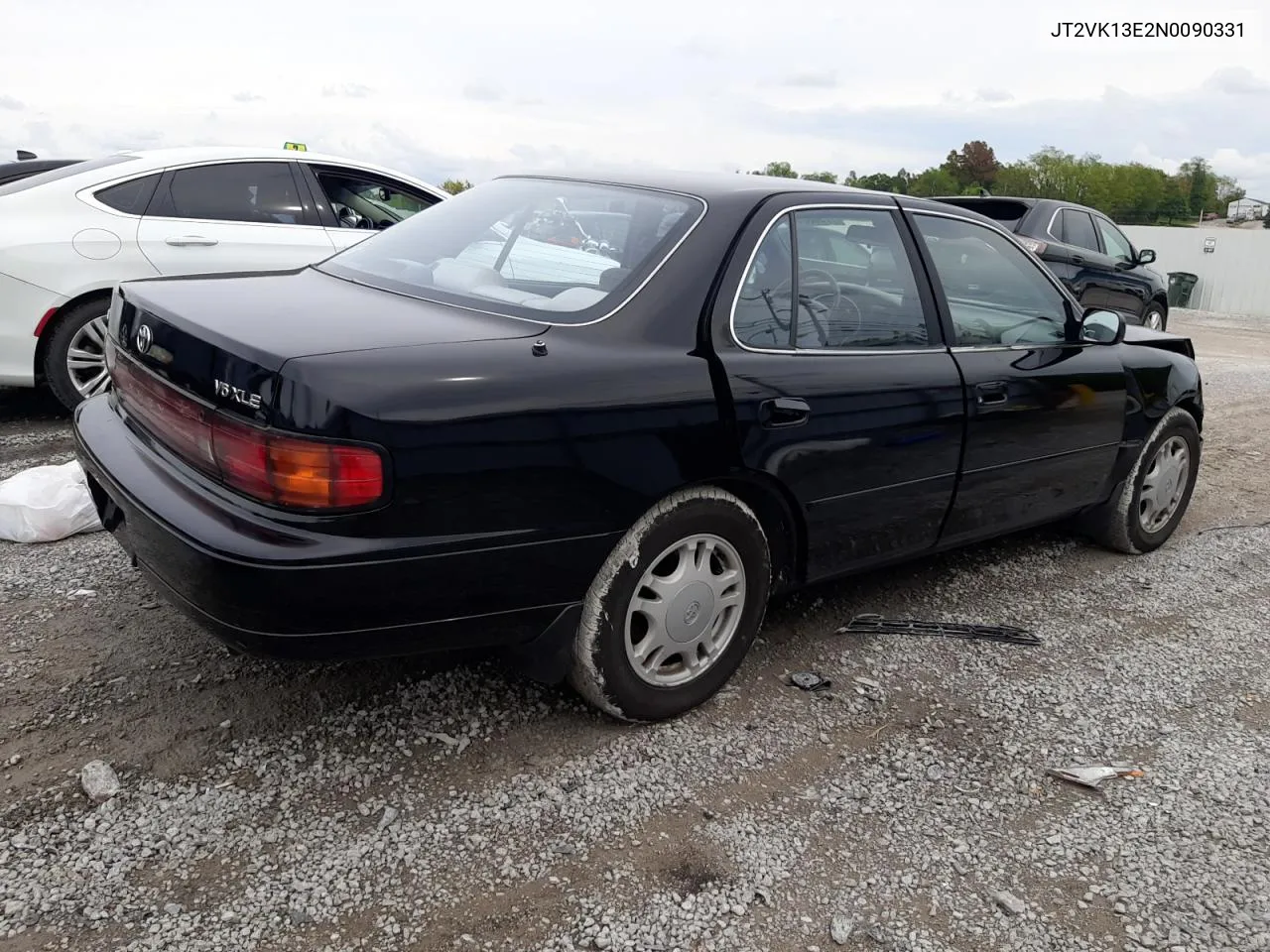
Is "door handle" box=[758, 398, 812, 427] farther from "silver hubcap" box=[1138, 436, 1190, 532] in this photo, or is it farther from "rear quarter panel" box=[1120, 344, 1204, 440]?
"silver hubcap" box=[1138, 436, 1190, 532]

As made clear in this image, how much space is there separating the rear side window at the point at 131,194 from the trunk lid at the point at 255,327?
10.0 ft

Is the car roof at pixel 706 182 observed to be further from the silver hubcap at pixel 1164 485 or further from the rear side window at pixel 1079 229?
the rear side window at pixel 1079 229

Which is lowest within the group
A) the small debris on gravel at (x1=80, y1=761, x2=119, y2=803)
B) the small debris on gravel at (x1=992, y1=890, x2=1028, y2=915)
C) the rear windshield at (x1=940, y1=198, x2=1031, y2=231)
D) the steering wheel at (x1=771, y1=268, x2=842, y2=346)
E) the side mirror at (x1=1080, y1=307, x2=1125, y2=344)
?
the small debris on gravel at (x1=992, y1=890, x2=1028, y2=915)

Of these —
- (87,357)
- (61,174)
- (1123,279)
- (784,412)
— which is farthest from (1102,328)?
(1123,279)

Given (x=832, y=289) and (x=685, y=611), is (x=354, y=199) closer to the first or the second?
(x=832, y=289)

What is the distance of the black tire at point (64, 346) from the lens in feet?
17.9

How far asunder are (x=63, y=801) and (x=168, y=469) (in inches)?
33.1

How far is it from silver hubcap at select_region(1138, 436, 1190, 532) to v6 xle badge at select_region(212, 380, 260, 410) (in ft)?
13.0

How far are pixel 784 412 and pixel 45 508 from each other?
9.80 ft

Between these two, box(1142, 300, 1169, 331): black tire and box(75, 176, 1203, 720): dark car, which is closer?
box(75, 176, 1203, 720): dark car

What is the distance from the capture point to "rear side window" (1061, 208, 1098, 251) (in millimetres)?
10797

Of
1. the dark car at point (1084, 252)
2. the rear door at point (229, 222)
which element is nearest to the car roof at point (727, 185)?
the rear door at point (229, 222)

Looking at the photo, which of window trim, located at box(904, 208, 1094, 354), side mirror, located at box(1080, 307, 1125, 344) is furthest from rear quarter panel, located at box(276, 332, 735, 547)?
side mirror, located at box(1080, 307, 1125, 344)

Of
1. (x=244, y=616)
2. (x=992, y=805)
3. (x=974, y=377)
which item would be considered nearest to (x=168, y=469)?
(x=244, y=616)
